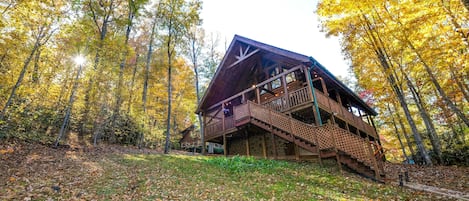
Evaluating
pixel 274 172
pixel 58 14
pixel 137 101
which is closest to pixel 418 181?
pixel 274 172

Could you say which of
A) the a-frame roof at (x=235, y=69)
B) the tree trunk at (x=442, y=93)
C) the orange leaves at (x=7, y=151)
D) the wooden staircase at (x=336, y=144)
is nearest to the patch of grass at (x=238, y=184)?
the wooden staircase at (x=336, y=144)

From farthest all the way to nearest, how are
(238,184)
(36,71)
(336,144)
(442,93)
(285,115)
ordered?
(285,115) → (442,93) → (36,71) → (336,144) → (238,184)

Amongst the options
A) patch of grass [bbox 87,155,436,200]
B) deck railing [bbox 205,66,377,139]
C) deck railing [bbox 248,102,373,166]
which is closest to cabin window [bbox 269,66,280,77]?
deck railing [bbox 205,66,377,139]

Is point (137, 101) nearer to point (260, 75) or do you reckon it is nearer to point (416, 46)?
point (260, 75)

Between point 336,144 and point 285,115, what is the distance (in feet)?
9.35

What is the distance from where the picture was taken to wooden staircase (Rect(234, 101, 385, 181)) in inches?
332

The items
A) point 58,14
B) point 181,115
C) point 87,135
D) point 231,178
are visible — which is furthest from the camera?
point 181,115

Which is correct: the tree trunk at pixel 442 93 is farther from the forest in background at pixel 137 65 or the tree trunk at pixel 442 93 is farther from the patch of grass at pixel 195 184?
the patch of grass at pixel 195 184

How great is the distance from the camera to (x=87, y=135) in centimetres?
1545

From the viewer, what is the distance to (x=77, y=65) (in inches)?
439

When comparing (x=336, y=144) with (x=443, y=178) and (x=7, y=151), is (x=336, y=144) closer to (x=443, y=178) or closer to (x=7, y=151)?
(x=443, y=178)

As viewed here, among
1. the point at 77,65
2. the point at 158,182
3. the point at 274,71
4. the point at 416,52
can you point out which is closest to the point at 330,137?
the point at 416,52

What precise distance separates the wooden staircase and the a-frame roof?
4035 mm

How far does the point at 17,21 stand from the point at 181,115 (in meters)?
18.5
